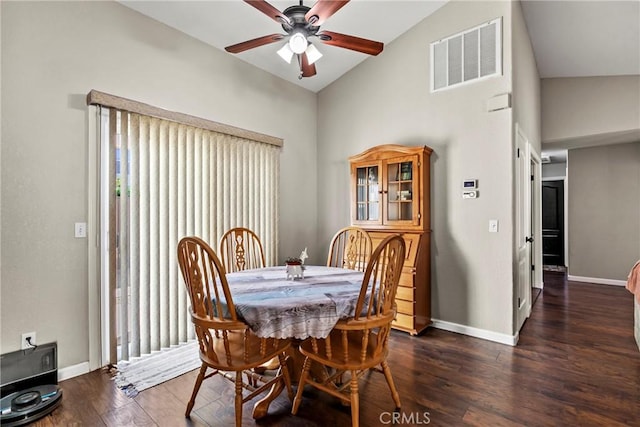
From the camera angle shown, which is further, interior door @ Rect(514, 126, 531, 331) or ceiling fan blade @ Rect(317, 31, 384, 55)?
interior door @ Rect(514, 126, 531, 331)

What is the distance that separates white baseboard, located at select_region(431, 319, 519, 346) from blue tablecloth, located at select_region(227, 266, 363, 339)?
180 cm

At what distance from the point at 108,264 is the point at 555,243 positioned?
26.6 feet

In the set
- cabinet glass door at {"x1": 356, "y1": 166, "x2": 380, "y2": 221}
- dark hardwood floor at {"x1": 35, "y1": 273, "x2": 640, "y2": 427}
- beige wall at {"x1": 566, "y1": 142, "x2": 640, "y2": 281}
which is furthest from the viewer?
beige wall at {"x1": 566, "y1": 142, "x2": 640, "y2": 281}

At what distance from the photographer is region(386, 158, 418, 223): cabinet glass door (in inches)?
130

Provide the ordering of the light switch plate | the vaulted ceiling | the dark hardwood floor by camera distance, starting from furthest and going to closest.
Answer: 1. the vaulted ceiling
2. the light switch plate
3. the dark hardwood floor

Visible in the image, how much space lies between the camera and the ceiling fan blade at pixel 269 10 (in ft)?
6.19

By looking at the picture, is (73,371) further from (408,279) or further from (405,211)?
(405,211)

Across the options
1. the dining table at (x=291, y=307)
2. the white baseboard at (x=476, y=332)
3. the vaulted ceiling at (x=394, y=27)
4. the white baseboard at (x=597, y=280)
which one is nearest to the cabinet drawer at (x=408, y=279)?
the white baseboard at (x=476, y=332)

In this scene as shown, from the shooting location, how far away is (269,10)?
201cm

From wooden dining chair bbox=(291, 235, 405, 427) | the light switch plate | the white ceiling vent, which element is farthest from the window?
the white ceiling vent

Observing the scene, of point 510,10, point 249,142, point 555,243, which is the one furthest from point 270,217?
point 555,243

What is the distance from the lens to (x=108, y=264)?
2.46 metres

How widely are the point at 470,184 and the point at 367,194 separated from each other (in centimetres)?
108

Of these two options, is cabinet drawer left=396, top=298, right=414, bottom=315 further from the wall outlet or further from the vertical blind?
the wall outlet
